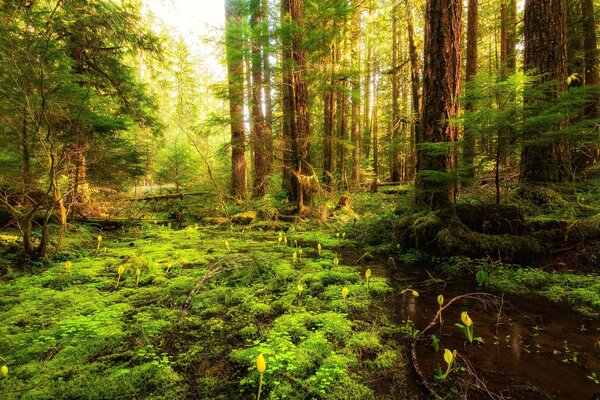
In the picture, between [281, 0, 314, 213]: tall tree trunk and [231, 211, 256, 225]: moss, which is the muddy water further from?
[231, 211, 256, 225]: moss

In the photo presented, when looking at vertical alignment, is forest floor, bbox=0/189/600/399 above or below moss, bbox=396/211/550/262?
below

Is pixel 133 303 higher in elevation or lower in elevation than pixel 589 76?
lower

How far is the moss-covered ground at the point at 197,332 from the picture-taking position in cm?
204

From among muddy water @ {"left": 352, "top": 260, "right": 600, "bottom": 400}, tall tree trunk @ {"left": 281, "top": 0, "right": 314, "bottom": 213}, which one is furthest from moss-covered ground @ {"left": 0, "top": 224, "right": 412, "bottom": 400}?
tall tree trunk @ {"left": 281, "top": 0, "right": 314, "bottom": 213}

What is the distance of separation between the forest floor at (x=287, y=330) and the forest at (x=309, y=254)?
2cm

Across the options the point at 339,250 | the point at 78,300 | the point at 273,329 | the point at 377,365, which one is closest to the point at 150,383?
the point at 273,329

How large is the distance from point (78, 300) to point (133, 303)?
641 mm

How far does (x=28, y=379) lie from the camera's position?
6.76 feet

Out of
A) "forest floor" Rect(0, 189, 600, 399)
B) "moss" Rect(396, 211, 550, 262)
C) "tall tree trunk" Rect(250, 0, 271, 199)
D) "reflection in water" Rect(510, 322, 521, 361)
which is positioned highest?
"tall tree trunk" Rect(250, 0, 271, 199)

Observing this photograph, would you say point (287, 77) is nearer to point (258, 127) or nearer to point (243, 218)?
point (258, 127)

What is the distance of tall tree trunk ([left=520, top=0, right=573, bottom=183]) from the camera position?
18.9 ft

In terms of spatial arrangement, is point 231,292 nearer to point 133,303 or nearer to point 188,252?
point 133,303

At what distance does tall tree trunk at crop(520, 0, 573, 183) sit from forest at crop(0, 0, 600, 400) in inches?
1.3

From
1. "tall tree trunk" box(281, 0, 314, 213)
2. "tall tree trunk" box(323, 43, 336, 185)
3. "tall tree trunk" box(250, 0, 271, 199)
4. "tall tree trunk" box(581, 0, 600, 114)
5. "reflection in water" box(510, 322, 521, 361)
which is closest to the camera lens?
"reflection in water" box(510, 322, 521, 361)
